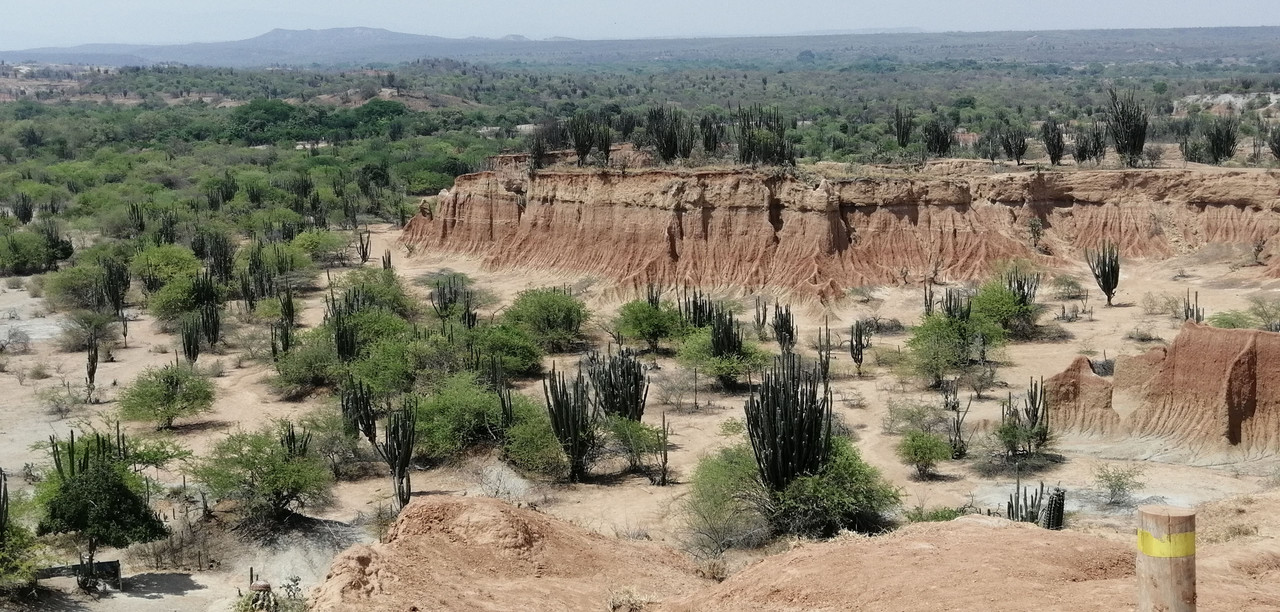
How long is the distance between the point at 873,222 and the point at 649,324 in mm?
11667

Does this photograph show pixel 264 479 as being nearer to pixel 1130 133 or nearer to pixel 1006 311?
pixel 1006 311

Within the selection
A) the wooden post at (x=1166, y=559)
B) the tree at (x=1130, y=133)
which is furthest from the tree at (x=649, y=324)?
the wooden post at (x=1166, y=559)

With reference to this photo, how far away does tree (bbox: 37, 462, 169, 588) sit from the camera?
18.3m

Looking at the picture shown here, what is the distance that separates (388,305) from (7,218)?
3156 cm

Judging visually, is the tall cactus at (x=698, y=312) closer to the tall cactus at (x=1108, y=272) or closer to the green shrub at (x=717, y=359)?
the green shrub at (x=717, y=359)

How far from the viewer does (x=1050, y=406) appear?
82.1 feet

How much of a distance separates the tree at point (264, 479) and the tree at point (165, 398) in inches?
244

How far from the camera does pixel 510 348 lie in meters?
32.4

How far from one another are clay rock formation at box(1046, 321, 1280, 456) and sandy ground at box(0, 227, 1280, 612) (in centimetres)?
53

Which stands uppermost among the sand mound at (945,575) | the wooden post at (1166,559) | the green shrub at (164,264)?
the wooden post at (1166,559)

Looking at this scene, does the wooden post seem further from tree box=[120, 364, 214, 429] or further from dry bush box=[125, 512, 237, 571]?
tree box=[120, 364, 214, 429]

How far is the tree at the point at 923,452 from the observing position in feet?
74.7

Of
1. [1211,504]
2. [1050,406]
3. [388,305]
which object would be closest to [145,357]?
[388,305]

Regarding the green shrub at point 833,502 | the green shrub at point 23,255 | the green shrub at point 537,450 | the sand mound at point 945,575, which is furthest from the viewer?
the green shrub at point 23,255
